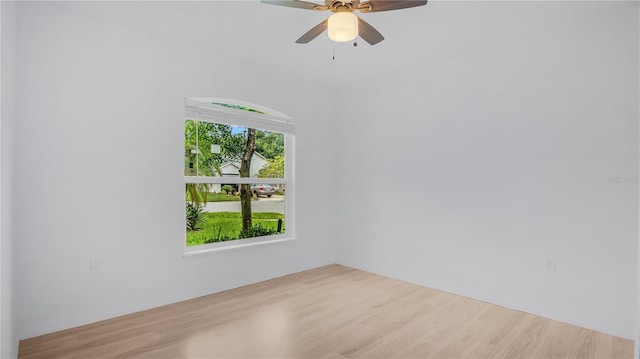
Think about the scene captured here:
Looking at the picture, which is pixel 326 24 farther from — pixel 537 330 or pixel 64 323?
pixel 64 323

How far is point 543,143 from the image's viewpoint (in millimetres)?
3086

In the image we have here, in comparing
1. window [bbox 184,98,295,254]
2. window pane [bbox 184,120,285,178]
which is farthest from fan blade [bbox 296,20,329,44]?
window pane [bbox 184,120,285,178]

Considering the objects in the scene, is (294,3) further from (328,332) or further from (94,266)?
(94,266)

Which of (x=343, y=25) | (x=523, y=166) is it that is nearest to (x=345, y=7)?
(x=343, y=25)

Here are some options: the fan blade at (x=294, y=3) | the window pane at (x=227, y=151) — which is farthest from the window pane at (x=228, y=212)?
the fan blade at (x=294, y=3)

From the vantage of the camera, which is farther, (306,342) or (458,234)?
(458,234)

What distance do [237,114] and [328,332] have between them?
259 cm

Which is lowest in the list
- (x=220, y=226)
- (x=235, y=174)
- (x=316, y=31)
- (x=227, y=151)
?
(x=220, y=226)

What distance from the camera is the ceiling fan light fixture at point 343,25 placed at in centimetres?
225

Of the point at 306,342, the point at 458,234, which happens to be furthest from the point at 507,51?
the point at 306,342

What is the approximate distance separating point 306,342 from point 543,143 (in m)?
2.74

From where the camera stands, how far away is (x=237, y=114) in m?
3.97

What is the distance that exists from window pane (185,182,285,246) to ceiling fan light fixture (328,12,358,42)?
2.33m

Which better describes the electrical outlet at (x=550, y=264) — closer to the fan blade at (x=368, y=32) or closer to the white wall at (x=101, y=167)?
the fan blade at (x=368, y=32)
